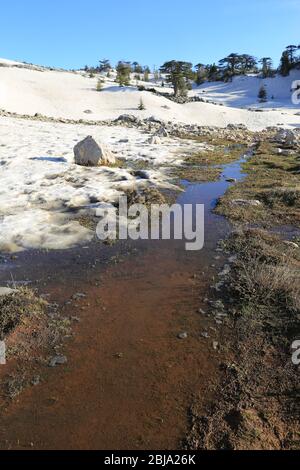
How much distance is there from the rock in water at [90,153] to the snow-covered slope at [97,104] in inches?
1018

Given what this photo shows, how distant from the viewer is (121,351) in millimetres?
6125

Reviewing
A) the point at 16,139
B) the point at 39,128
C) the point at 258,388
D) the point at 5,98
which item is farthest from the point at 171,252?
the point at 5,98

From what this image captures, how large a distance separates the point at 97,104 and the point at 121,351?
159ft

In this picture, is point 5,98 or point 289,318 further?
point 5,98

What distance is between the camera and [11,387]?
536 centimetres

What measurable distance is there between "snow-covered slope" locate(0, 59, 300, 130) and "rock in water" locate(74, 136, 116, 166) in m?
25.9

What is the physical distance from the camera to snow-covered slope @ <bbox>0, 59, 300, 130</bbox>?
45.7 meters

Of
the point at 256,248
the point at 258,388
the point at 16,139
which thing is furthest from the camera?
the point at 16,139

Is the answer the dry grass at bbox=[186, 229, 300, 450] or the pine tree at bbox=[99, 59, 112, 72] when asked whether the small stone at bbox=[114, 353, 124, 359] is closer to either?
the dry grass at bbox=[186, 229, 300, 450]

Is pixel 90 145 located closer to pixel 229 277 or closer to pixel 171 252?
pixel 171 252

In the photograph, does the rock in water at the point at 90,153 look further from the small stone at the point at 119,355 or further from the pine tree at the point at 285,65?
the pine tree at the point at 285,65

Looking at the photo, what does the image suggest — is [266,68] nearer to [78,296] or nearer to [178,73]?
[178,73]

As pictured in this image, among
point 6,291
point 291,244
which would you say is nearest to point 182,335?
point 6,291

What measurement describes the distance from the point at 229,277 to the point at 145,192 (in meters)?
7.20
